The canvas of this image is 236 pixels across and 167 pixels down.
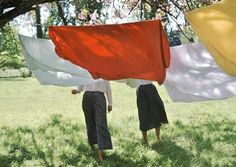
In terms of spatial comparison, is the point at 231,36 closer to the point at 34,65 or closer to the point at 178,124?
the point at 34,65

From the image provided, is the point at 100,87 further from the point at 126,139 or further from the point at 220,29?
the point at 220,29

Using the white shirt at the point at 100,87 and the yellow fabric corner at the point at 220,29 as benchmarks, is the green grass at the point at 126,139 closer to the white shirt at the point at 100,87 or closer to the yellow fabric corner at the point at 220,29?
the white shirt at the point at 100,87

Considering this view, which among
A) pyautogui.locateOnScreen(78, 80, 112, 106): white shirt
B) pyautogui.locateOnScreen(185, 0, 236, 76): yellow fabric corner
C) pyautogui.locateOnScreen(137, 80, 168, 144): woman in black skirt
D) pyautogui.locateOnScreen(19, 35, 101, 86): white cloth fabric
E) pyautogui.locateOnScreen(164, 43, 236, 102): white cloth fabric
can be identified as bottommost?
pyautogui.locateOnScreen(137, 80, 168, 144): woman in black skirt

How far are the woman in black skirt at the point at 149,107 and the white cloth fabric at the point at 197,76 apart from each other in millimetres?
2474

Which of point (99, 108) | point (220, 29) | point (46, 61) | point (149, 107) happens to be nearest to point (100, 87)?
point (99, 108)

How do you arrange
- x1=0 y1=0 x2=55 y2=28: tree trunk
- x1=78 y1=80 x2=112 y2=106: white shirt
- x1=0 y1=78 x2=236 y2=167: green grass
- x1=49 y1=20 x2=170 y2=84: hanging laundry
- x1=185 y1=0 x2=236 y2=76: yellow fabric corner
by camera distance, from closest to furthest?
1. x1=185 y1=0 x2=236 y2=76: yellow fabric corner
2. x1=49 y1=20 x2=170 y2=84: hanging laundry
3. x1=0 y1=0 x2=55 y2=28: tree trunk
4. x1=78 y1=80 x2=112 y2=106: white shirt
5. x1=0 y1=78 x2=236 y2=167: green grass

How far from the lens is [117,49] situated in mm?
5180

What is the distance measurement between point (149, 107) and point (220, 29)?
4.10 meters

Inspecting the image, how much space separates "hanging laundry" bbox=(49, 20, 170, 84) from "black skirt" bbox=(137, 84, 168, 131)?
118 inches

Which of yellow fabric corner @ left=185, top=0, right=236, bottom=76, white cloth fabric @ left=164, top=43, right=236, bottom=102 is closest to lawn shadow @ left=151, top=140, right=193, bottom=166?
white cloth fabric @ left=164, top=43, right=236, bottom=102

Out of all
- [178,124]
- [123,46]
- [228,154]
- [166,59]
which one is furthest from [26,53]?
[178,124]

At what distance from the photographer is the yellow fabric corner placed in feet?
14.2

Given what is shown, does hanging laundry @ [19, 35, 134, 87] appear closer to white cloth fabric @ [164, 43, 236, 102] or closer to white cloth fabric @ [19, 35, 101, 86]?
white cloth fabric @ [19, 35, 101, 86]

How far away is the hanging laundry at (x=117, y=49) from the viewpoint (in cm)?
507
